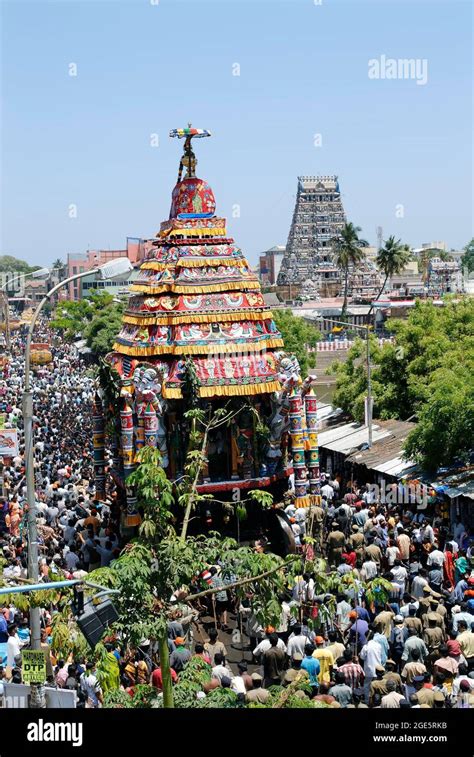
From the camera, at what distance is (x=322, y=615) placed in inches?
503

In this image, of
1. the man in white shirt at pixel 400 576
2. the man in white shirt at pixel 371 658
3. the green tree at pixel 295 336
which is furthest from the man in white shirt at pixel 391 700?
the green tree at pixel 295 336

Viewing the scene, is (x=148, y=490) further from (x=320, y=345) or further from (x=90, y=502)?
(x=320, y=345)

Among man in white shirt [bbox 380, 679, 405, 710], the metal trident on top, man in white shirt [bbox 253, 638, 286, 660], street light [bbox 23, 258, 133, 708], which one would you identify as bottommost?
man in white shirt [bbox 253, 638, 286, 660]

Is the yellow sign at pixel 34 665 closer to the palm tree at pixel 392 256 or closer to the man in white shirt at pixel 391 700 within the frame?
the man in white shirt at pixel 391 700

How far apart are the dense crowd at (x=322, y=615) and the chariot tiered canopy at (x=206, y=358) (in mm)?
1690

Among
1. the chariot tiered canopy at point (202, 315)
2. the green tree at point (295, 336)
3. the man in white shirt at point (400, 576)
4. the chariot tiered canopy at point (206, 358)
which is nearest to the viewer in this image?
the man in white shirt at point (400, 576)

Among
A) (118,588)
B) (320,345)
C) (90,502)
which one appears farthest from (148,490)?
(320,345)

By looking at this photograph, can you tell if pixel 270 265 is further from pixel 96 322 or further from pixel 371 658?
pixel 371 658

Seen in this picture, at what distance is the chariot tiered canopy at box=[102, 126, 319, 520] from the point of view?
2336 centimetres

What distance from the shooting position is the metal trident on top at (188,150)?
2578 centimetres

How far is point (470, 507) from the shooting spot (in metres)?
23.0

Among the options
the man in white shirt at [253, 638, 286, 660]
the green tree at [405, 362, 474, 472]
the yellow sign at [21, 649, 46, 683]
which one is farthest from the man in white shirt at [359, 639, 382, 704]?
the green tree at [405, 362, 474, 472]

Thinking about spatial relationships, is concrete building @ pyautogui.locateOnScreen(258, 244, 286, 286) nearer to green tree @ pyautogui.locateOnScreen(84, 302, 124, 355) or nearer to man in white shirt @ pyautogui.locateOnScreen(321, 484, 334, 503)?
green tree @ pyautogui.locateOnScreen(84, 302, 124, 355)

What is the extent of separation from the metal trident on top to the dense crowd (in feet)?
24.4
